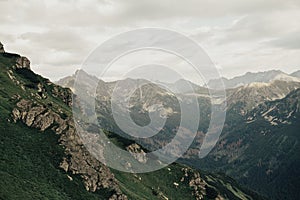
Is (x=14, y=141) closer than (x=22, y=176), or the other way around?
(x=22, y=176)

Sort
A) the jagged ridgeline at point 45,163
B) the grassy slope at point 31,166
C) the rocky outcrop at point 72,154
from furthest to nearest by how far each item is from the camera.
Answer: the rocky outcrop at point 72,154 < the jagged ridgeline at point 45,163 < the grassy slope at point 31,166

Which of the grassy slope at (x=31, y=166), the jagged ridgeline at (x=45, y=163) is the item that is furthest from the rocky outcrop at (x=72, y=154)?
the grassy slope at (x=31, y=166)

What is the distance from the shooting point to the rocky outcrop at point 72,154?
174m

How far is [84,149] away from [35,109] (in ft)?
122

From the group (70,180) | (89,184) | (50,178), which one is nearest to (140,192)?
(89,184)

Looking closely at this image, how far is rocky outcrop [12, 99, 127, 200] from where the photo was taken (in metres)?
174

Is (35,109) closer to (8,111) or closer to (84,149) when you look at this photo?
(8,111)

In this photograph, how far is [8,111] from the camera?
185125mm

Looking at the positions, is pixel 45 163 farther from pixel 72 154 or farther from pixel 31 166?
pixel 72 154

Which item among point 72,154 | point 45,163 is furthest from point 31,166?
point 72,154

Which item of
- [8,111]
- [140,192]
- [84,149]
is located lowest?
[140,192]

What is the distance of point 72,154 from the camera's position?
179625 mm

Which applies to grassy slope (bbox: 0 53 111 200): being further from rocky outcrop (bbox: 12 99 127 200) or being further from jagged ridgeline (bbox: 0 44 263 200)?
rocky outcrop (bbox: 12 99 127 200)

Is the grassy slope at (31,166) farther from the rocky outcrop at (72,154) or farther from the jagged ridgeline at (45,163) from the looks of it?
the rocky outcrop at (72,154)
